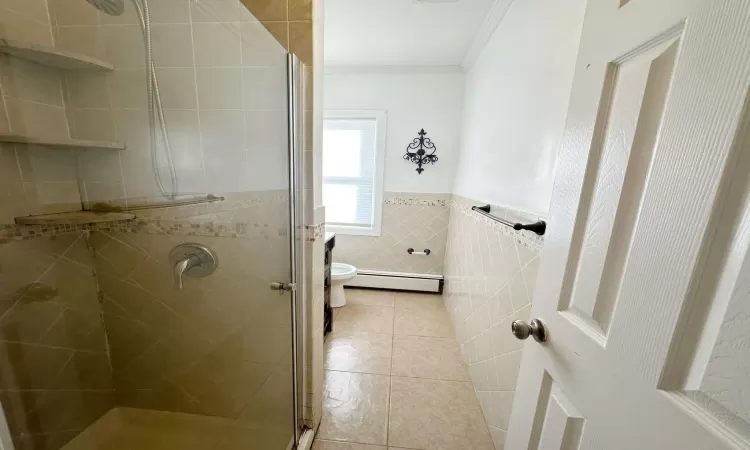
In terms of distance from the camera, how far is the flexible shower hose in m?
0.97

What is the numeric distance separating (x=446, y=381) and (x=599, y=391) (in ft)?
4.54

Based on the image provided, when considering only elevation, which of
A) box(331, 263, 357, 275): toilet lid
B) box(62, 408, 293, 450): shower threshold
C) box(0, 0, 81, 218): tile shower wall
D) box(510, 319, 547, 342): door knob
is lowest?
box(62, 408, 293, 450): shower threshold

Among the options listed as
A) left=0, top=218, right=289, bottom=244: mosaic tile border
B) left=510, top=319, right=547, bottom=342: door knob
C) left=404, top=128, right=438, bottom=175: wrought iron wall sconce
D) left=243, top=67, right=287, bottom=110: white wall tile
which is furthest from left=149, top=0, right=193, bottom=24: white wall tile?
left=404, top=128, right=438, bottom=175: wrought iron wall sconce

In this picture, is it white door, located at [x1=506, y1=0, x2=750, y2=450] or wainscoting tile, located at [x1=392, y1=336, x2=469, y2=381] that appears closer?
white door, located at [x1=506, y1=0, x2=750, y2=450]

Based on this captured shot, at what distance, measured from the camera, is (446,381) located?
5.57ft

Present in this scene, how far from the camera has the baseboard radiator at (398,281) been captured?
291 cm

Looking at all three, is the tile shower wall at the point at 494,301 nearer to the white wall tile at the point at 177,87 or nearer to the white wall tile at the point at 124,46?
the white wall tile at the point at 177,87

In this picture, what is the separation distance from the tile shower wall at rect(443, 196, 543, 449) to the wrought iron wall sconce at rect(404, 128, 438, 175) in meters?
0.79

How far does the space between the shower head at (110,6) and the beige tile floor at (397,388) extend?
2.01 meters

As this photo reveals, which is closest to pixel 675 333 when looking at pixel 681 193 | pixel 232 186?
pixel 681 193

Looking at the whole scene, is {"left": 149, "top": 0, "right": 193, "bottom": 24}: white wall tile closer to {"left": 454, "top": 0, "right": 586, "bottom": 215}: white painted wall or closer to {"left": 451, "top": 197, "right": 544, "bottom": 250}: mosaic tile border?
{"left": 454, "top": 0, "right": 586, "bottom": 215}: white painted wall

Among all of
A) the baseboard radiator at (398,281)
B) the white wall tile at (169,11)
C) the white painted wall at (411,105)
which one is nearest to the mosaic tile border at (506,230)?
the white painted wall at (411,105)

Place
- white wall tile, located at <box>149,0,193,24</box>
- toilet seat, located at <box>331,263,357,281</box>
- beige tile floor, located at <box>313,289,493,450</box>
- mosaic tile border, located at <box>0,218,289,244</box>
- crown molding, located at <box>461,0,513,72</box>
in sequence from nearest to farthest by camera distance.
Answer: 1. white wall tile, located at <box>149,0,193,24</box>
2. mosaic tile border, located at <box>0,218,289,244</box>
3. beige tile floor, located at <box>313,289,493,450</box>
4. crown molding, located at <box>461,0,513,72</box>
5. toilet seat, located at <box>331,263,357,281</box>

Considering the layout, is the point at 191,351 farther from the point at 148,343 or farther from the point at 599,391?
the point at 599,391
